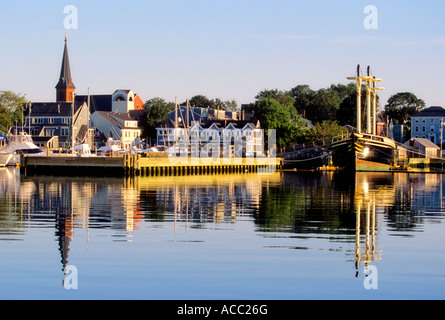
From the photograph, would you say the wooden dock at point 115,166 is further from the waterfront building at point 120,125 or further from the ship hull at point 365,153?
the waterfront building at point 120,125

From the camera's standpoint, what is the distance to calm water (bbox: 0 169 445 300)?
1803 centimetres

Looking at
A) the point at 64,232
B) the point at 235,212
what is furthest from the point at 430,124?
the point at 64,232

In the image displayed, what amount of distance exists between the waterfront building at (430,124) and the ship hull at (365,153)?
58.6 m

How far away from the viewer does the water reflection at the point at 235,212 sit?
2736cm

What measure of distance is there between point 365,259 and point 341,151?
84513 millimetres

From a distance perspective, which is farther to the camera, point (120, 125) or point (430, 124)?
point (120, 125)

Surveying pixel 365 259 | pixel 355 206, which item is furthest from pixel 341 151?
pixel 365 259

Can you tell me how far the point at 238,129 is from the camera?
15150 cm

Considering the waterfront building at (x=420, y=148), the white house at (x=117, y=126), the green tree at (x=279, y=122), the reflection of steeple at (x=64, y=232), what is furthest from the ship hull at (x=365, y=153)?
the white house at (x=117, y=126)

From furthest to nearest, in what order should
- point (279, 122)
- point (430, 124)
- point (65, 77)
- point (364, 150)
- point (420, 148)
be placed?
point (65, 77) < point (430, 124) < point (279, 122) < point (420, 148) < point (364, 150)

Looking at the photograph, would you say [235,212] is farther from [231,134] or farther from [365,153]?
[231,134]

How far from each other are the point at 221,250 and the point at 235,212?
1360cm

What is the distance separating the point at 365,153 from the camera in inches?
4067
